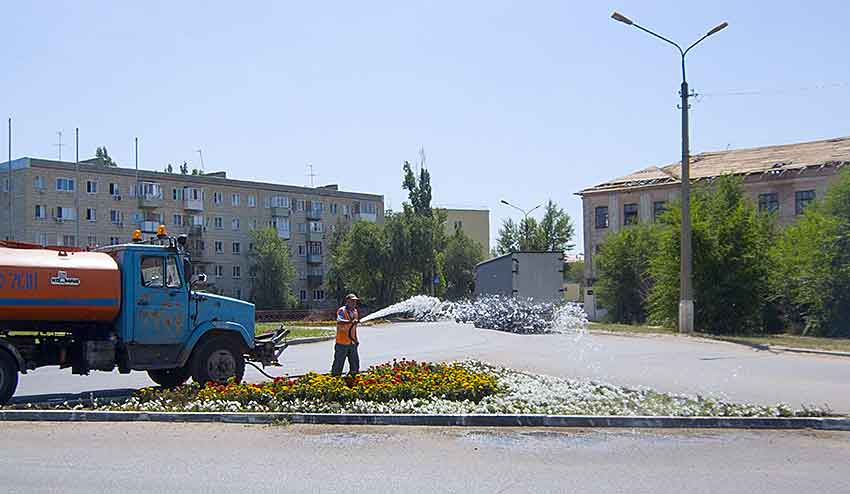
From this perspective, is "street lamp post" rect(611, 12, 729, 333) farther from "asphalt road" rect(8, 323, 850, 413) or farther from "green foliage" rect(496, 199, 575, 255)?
"green foliage" rect(496, 199, 575, 255)

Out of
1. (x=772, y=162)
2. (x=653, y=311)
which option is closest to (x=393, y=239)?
(x=772, y=162)

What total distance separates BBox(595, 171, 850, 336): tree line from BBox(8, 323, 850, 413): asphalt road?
5.31 m

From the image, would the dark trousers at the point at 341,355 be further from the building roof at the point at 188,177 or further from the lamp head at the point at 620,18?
the building roof at the point at 188,177

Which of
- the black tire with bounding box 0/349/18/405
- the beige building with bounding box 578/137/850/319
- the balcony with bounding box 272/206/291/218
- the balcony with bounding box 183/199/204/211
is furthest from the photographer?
the balcony with bounding box 272/206/291/218

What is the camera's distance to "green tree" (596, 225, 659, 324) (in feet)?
161

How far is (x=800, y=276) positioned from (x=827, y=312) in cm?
187

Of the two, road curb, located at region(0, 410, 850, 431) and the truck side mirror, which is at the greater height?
the truck side mirror

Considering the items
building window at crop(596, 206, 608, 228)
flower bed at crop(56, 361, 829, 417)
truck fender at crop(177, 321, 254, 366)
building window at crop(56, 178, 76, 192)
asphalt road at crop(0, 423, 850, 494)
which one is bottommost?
asphalt road at crop(0, 423, 850, 494)

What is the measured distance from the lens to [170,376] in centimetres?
1538

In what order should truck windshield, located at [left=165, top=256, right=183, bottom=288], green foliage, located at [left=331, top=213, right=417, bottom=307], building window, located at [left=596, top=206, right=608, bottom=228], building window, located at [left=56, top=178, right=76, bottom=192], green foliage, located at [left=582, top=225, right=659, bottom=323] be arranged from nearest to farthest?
truck windshield, located at [left=165, top=256, right=183, bottom=288] < green foliage, located at [left=582, top=225, right=659, bottom=323] < building window, located at [left=596, top=206, right=608, bottom=228] < building window, located at [left=56, top=178, right=76, bottom=192] < green foliage, located at [left=331, top=213, right=417, bottom=307]

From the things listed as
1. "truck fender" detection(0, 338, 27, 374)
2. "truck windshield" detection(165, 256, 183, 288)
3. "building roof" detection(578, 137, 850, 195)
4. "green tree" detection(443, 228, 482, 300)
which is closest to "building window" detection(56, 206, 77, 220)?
"green tree" detection(443, 228, 482, 300)

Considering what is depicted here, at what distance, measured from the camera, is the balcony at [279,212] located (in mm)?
85375

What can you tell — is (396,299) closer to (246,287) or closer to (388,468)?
(246,287)

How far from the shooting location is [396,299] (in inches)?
2790
